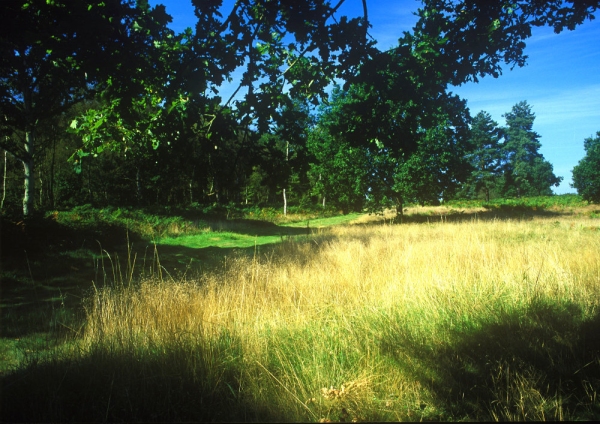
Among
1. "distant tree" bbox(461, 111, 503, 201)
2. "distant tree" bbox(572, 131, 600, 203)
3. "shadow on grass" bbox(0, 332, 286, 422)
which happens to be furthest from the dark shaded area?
"distant tree" bbox(461, 111, 503, 201)

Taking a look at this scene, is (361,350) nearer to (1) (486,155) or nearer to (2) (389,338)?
(2) (389,338)

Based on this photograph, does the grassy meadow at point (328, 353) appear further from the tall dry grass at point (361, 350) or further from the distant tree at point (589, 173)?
the distant tree at point (589, 173)

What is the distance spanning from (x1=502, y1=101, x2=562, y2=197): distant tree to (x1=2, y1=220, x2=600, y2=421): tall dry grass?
60.9m

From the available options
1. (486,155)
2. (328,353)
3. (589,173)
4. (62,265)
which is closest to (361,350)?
(328,353)

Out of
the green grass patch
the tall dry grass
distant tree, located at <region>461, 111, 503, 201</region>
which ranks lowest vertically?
the green grass patch

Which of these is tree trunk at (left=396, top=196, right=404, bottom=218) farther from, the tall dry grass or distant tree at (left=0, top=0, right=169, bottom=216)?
distant tree at (left=0, top=0, right=169, bottom=216)

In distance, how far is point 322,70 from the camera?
507 cm

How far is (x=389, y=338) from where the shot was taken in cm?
336

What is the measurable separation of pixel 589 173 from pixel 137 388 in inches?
1417

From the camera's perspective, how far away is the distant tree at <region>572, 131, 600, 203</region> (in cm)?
2767

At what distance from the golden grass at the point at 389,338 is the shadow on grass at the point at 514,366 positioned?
0.04ft

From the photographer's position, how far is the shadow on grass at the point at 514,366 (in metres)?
2.57

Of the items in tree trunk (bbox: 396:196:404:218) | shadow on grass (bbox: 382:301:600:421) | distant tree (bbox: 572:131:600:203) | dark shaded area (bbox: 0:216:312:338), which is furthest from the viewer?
distant tree (bbox: 572:131:600:203)

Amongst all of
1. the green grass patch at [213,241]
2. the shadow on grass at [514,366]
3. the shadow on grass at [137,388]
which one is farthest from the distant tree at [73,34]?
the green grass patch at [213,241]
